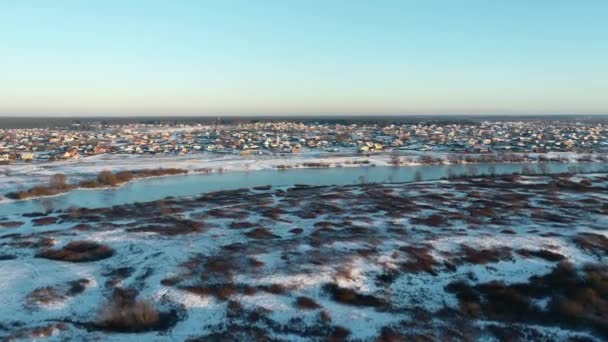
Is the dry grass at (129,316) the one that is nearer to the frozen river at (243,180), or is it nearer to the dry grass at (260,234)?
the dry grass at (260,234)

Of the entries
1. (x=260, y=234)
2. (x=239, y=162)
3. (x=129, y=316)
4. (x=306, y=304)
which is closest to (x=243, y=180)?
(x=239, y=162)

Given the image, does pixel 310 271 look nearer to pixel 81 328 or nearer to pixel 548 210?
pixel 81 328

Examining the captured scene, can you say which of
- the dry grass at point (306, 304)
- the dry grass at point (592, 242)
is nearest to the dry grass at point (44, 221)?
the dry grass at point (306, 304)

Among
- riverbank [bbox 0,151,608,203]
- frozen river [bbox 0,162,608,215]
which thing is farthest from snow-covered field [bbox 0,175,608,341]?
riverbank [bbox 0,151,608,203]

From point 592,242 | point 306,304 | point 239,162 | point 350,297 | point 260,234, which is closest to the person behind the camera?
point 306,304

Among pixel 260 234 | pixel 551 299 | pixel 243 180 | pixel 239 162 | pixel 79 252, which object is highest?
pixel 260 234

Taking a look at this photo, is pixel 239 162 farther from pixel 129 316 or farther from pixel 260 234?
pixel 129 316
